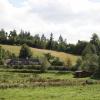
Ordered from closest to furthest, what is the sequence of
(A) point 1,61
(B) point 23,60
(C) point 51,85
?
(C) point 51,85
(A) point 1,61
(B) point 23,60

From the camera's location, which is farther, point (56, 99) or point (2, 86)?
point (2, 86)

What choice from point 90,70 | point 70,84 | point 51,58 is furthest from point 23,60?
point 70,84

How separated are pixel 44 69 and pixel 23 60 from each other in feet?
177

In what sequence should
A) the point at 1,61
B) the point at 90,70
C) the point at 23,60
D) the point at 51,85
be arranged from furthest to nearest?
the point at 23,60
the point at 1,61
the point at 90,70
the point at 51,85

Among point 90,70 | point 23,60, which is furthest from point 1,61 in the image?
point 90,70

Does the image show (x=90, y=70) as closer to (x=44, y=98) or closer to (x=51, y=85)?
(x=51, y=85)

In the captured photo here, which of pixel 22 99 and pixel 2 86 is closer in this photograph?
pixel 22 99

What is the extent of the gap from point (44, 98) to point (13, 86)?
19878mm

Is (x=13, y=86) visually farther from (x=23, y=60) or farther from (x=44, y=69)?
(x=23, y=60)

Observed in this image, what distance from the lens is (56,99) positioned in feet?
157

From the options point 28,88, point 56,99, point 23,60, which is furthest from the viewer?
point 23,60

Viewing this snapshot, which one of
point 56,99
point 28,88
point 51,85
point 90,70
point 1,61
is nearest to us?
point 56,99

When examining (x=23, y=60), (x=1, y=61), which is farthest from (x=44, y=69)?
(x=23, y=60)

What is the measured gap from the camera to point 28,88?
65750 mm
